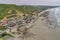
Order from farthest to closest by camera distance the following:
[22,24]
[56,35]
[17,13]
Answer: [17,13], [22,24], [56,35]

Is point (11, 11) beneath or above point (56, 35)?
above

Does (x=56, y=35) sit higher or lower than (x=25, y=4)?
lower

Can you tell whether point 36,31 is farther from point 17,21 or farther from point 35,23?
point 17,21

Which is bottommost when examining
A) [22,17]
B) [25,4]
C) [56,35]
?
[56,35]

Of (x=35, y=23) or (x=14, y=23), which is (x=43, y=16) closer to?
(x=35, y=23)

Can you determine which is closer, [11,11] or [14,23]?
[14,23]

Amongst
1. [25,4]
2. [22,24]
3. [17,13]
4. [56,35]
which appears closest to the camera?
[56,35]

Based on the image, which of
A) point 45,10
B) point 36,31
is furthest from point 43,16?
point 36,31

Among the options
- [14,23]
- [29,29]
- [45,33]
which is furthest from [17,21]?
[45,33]

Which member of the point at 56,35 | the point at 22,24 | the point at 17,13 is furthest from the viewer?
the point at 17,13
